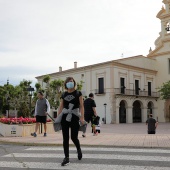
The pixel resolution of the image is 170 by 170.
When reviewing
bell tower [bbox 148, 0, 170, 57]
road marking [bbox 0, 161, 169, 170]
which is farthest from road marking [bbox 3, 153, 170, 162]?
bell tower [bbox 148, 0, 170, 57]

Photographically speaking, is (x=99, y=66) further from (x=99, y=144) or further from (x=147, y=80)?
(x=99, y=144)

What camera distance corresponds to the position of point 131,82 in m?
40.4

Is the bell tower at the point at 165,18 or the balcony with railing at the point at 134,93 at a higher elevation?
the bell tower at the point at 165,18

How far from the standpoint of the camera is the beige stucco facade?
3794cm

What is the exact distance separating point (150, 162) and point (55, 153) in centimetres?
228

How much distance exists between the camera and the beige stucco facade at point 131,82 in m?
37.9

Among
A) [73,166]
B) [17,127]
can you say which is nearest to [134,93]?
[17,127]

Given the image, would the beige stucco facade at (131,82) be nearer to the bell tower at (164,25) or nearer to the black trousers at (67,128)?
the bell tower at (164,25)

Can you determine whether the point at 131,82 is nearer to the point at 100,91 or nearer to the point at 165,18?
the point at 100,91

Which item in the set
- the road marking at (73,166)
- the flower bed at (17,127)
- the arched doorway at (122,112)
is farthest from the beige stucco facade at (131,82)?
the road marking at (73,166)

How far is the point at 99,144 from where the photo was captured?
7.98 metres

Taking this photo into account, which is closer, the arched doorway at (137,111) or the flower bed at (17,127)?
the flower bed at (17,127)

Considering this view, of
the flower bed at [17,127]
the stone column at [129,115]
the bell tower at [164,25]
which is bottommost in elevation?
the stone column at [129,115]

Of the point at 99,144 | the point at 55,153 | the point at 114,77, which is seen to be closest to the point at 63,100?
the point at 55,153
